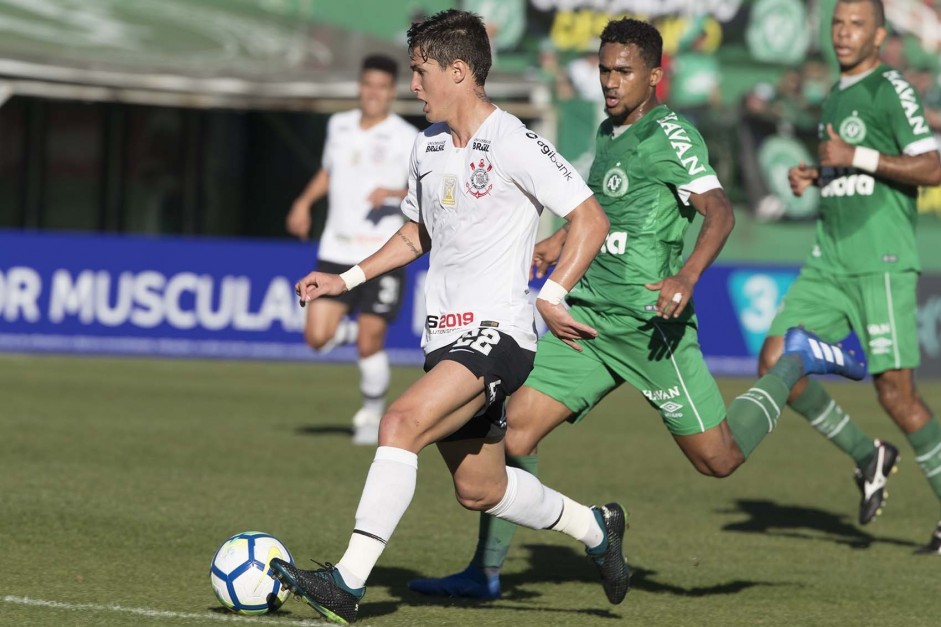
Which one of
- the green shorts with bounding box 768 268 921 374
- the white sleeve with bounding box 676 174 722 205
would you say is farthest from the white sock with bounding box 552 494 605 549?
the green shorts with bounding box 768 268 921 374

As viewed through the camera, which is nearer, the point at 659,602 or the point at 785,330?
the point at 659,602

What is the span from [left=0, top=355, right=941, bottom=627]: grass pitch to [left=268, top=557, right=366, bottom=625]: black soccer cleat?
0.28 meters

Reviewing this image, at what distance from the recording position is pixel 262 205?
1188 inches

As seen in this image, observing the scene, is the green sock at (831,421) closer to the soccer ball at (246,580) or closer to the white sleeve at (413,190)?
the white sleeve at (413,190)

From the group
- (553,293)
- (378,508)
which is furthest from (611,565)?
(553,293)

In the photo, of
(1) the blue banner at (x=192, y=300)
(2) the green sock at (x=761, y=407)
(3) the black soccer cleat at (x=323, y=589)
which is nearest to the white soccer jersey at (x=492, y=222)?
(3) the black soccer cleat at (x=323, y=589)

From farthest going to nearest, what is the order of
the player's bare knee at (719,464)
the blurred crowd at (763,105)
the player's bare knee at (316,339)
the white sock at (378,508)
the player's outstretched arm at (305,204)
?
the blurred crowd at (763,105) < the player's outstretched arm at (305,204) < the player's bare knee at (316,339) < the player's bare knee at (719,464) < the white sock at (378,508)

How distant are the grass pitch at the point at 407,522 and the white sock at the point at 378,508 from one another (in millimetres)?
357

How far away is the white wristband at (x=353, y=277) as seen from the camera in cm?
606

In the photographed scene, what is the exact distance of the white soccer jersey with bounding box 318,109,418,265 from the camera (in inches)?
463

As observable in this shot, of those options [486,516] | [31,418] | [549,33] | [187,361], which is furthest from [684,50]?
[486,516]

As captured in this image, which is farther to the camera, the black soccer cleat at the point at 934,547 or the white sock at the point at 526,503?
Result: the black soccer cleat at the point at 934,547

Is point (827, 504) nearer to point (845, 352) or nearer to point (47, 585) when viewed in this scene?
point (845, 352)

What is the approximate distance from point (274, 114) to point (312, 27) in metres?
2.41
